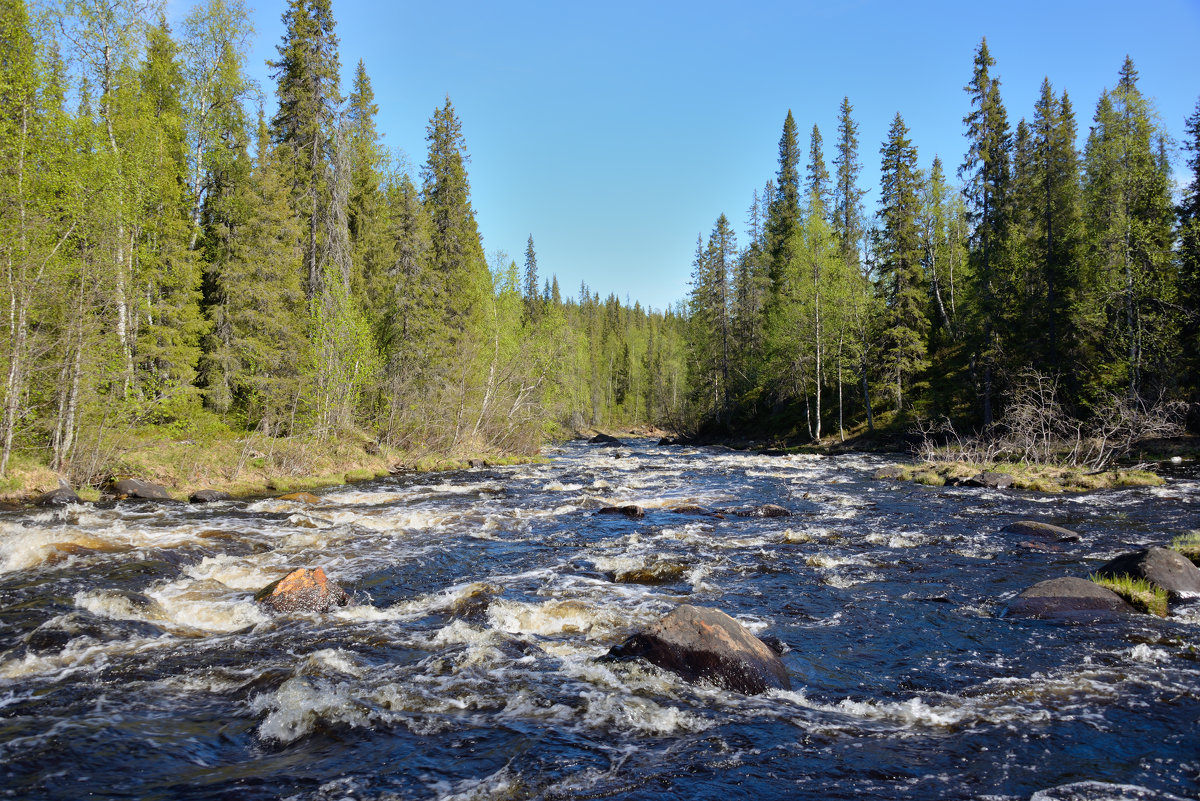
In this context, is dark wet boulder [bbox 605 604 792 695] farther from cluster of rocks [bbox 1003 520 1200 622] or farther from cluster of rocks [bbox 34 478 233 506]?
cluster of rocks [bbox 34 478 233 506]

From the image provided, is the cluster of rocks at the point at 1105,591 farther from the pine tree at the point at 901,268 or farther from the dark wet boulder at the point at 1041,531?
the pine tree at the point at 901,268

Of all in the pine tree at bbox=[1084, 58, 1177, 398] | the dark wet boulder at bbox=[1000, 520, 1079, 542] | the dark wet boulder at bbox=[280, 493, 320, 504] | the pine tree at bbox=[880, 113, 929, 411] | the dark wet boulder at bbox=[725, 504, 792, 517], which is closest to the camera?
the dark wet boulder at bbox=[1000, 520, 1079, 542]

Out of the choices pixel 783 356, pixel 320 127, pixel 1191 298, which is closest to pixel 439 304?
pixel 320 127

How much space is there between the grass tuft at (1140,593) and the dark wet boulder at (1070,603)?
0.10 m

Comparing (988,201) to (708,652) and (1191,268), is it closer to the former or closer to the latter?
(1191,268)

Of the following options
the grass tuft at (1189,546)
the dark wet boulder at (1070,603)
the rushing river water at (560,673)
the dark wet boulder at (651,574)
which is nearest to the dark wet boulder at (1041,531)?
the rushing river water at (560,673)

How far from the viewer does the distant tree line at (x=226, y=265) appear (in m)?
17.3

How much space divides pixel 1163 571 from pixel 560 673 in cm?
925

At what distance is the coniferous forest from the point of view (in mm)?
17656

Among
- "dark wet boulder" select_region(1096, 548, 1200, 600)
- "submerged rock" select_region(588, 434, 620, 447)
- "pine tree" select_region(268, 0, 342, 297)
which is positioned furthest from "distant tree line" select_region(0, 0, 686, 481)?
"dark wet boulder" select_region(1096, 548, 1200, 600)

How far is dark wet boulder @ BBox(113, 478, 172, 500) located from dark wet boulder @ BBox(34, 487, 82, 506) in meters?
1.36

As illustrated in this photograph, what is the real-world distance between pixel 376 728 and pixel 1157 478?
23840mm

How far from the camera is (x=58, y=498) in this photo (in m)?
16.2

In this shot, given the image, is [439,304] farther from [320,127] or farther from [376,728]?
[376,728]
